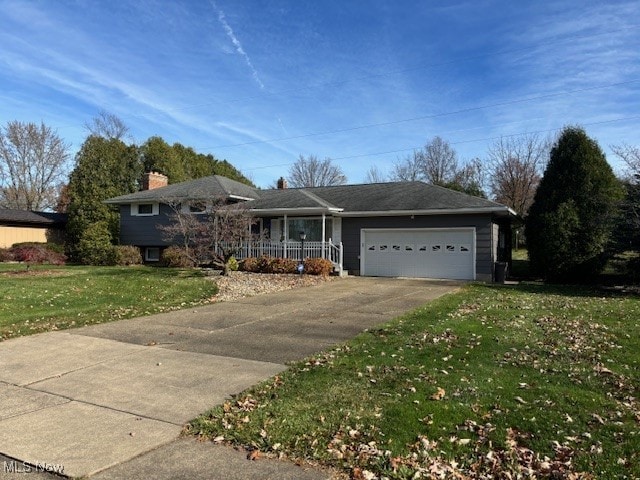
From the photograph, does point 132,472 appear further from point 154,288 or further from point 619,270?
point 619,270

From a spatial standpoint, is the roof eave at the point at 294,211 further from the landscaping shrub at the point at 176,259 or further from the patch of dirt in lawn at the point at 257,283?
the landscaping shrub at the point at 176,259

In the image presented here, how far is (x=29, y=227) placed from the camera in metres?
29.2

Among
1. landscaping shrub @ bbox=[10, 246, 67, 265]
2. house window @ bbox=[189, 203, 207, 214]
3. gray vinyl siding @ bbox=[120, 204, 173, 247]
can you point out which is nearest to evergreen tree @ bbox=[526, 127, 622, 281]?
house window @ bbox=[189, 203, 207, 214]

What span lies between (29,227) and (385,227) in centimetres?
2212

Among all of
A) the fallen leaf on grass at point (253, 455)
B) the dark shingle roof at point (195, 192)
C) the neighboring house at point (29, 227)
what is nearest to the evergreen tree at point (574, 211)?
the dark shingle roof at point (195, 192)

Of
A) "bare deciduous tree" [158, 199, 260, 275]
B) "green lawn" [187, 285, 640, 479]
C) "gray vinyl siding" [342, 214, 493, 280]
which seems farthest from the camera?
"gray vinyl siding" [342, 214, 493, 280]

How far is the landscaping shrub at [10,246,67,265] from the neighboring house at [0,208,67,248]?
1.99 meters

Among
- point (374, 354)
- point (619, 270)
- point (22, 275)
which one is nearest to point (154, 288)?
point (22, 275)

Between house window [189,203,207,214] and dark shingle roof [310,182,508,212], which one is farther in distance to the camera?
house window [189,203,207,214]

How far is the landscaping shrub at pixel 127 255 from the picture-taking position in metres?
23.9

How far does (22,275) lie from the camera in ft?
55.8

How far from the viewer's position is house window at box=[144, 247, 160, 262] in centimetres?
2544

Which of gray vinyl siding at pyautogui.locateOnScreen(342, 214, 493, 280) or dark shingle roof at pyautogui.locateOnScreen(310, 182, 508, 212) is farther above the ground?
dark shingle roof at pyautogui.locateOnScreen(310, 182, 508, 212)

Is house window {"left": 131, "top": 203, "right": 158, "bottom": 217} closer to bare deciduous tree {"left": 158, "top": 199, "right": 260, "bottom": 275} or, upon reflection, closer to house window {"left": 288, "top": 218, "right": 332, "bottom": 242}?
bare deciduous tree {"left": 158, "top": 199, "right": 260, "bottom": 275}
